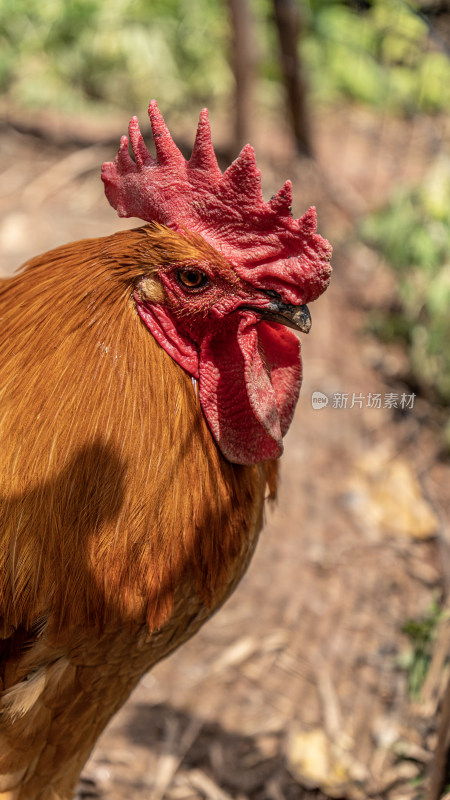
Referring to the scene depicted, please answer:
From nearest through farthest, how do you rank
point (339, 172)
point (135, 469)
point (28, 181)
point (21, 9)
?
point (135, 469) < point (28, 181) < point (339, 172) < point (21, 9)

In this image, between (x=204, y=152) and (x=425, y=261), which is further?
Answer: (x=425, y=261)

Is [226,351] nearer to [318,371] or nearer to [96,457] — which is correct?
[96,457]

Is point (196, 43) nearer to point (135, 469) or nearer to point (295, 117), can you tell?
point (295, 117)

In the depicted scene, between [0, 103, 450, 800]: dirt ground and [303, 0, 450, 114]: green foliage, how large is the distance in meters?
3.02

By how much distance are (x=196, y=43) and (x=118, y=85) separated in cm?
109

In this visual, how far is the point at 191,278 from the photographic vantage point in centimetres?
204

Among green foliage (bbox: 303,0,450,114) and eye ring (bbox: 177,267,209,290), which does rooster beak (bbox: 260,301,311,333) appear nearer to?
eye ring (bbox: 177,267,209,290)

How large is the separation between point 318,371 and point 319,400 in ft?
0.98

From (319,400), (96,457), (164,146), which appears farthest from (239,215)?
(319,400)

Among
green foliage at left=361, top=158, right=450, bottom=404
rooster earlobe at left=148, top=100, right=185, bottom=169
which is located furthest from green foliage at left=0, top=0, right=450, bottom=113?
rooster earlobe at left=148, top=100, right=185, bottom=169

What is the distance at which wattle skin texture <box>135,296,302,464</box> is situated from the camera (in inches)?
81.4

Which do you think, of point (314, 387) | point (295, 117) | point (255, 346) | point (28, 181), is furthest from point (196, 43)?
point (255, 346)

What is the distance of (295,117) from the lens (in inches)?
277

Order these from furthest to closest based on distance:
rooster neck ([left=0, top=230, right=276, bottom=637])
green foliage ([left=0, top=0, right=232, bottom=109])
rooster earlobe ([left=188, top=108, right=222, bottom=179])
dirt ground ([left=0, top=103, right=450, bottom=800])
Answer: green foliage ([left=0, top=0, right=232, bottom=109]) → dirt ground ([left=0, top=103, right=450, bottom=800]) → rooster earlobe ([left=188, top=108, right=222, bottom=179]) → rooster neck ([left=0, top=230, right=276, bottom=637])
